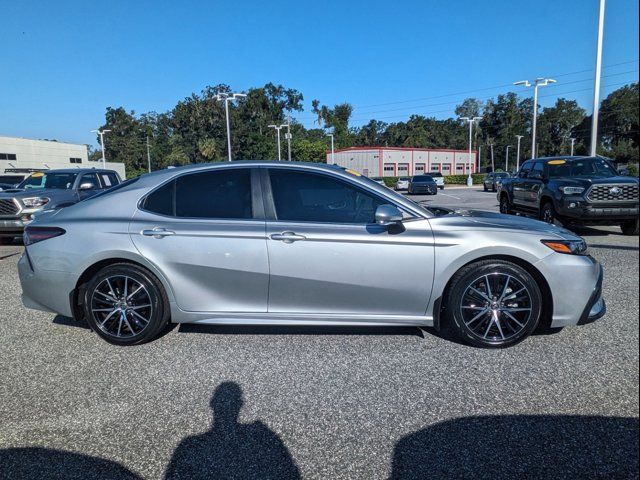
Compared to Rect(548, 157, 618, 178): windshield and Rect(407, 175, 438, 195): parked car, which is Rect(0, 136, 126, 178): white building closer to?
Rect(407, 175, 438, 195): parked car

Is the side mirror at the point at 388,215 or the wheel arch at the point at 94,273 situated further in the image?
the wheel arch at the point at 94,273

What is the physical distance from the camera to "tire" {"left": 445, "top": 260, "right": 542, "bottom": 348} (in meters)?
3.72

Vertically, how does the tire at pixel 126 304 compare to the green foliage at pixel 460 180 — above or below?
below

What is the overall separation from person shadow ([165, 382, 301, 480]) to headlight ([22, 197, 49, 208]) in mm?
8514

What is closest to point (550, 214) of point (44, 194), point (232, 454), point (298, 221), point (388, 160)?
point (298, 221)

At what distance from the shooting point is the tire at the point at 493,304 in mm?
3719

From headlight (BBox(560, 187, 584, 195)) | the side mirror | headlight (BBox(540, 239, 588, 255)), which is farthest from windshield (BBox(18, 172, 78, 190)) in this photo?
headlight (BBox(560, 187, 584, 195))

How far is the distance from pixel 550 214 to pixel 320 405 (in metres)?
9.26

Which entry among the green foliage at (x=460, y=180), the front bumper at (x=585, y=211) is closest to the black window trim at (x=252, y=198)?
the front bumper at (x=585, y=211)

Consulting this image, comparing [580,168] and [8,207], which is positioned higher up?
[580,168]

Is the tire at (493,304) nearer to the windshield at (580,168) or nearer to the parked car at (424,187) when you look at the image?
the windshield at (580,168)

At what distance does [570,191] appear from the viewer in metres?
9.48

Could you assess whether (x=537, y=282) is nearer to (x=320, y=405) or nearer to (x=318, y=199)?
(x=318, y=199)

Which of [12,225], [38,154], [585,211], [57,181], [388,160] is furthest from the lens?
[38,154]
